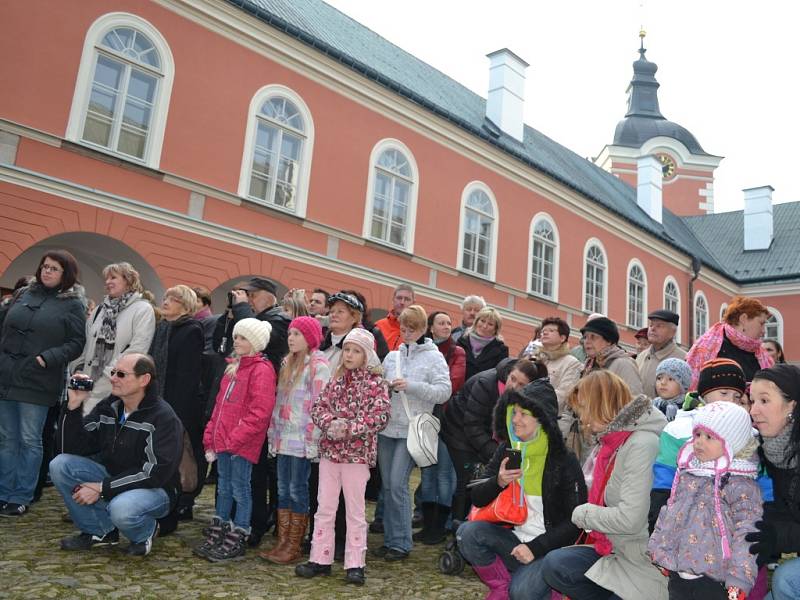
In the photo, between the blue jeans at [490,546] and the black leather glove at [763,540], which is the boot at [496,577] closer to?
the blue jeans at [490,546]

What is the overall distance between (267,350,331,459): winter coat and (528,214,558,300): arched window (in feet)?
40.5

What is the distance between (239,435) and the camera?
4.32 metres

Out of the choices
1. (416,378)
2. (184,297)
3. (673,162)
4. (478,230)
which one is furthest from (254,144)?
(673,162)

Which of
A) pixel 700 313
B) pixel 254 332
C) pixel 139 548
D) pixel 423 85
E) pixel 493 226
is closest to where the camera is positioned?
pixel 139 548

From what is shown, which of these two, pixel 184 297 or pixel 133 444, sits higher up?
pixel 184 297

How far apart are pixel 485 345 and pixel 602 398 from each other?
2502mm

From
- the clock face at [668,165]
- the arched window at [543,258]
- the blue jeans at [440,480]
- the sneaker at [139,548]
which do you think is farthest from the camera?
the clock face at [668,165]

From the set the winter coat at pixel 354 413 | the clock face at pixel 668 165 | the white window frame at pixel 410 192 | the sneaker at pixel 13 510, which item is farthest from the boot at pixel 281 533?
the clock face at pixel 668 165

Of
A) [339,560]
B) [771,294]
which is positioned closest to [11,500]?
[339,560]

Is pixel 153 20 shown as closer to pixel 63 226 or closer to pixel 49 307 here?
pixel 63 226

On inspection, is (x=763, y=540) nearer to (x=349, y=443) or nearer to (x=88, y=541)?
(x=349, y=443)

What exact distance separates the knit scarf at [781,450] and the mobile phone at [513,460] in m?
1.20

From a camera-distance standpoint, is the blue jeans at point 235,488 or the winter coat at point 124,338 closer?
the blue jeans at point 235,488

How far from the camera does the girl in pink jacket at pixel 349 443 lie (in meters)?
4.10
